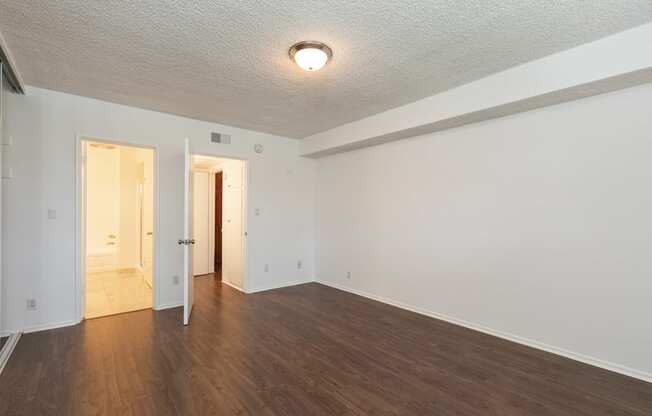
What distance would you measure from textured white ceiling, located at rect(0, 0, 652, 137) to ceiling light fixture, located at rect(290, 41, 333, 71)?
6cm

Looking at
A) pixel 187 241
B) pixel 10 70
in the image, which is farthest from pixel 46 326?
pixel 10 70

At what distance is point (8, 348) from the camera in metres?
2.78

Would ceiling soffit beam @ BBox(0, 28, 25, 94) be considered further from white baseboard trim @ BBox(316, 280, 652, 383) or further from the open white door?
white baseboard trim @ BBox(316, 280, 652, 383)

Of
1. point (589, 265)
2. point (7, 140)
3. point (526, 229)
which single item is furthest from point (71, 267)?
point (589, 265)

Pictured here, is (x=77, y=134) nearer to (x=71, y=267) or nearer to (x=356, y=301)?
(x=71, y=267)

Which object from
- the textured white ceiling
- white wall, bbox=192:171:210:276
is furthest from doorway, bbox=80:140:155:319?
the textured white ceiling

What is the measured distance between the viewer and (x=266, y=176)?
16.8 ft

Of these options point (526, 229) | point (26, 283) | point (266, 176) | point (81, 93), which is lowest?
point (26, 283)

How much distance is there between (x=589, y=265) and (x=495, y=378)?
1327 mm

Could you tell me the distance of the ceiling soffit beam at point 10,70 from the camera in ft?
7.89

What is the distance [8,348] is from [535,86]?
5.33m

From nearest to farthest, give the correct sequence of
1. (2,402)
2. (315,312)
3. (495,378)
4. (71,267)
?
(2,402)
(495,378)
(71,267)
(315,312)

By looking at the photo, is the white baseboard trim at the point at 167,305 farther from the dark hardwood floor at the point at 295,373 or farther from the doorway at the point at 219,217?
the doorway at the point at 219,217

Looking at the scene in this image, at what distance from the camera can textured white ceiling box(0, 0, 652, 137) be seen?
6.40 feet
